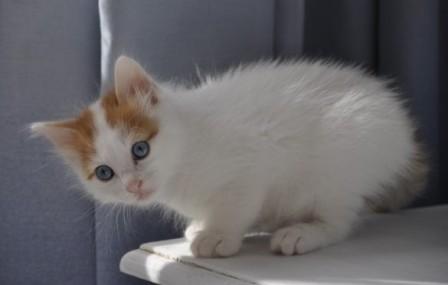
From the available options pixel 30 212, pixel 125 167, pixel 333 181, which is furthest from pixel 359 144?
pixel 30 212

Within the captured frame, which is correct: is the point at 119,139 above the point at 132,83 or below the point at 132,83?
below

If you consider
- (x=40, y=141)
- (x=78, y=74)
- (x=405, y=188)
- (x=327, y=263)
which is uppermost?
(x=78, y=74)

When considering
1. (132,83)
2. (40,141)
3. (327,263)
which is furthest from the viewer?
(40,141)

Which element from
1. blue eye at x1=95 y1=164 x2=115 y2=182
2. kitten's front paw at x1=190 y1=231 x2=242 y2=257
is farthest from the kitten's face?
kitten's front paw at x1=190 y1=231 x2=242 y2=257

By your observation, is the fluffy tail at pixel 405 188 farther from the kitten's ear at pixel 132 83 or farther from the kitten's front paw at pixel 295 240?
the kitten's ear at pixel 132 83

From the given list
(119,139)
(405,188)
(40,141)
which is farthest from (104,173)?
(405,188)

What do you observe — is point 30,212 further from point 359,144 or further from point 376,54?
point 376,54

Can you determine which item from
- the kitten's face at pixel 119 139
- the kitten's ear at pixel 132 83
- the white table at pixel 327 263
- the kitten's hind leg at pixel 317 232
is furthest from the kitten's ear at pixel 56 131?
the kitten's hind leg at pixel 317 232

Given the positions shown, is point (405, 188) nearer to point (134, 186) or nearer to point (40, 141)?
point (134, 186)
